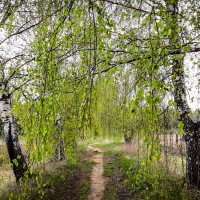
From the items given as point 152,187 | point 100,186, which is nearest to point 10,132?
point 100,186

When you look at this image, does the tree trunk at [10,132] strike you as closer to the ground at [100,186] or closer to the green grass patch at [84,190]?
the ground at [100,186]

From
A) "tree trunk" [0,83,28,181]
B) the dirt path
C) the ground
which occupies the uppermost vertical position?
"tree trunk" [0,83,28,181]

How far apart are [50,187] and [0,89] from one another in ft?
11.3

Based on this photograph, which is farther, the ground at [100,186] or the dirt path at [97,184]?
the dirt path at [97,184]

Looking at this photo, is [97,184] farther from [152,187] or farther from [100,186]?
[152,187]

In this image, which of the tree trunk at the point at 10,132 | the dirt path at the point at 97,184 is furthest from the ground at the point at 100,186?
the tree trunk at the point at 10,132

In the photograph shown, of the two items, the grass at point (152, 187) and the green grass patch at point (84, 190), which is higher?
the grass at point (152, 187)

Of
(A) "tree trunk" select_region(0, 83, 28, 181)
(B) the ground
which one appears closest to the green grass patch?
(B) the ground

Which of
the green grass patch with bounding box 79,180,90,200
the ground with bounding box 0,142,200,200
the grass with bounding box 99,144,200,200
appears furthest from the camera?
the green grass patch with bounding box 79,180,90,200

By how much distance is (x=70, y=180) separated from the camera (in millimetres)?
9078

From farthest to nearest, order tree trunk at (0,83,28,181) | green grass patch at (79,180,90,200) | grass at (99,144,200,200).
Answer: green grass patch at (79,180,90,200) < tree trunk at (0,83,28,181) < grass at (99,144,200,200)

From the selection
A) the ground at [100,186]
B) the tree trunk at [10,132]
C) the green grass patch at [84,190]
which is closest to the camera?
the ground at [100,186]

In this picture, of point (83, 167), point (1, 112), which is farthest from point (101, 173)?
point (1, 112)

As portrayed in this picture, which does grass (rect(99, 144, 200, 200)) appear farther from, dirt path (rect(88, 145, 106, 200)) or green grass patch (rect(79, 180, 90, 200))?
green grass patch (rect(79, 180, 90, 200))
